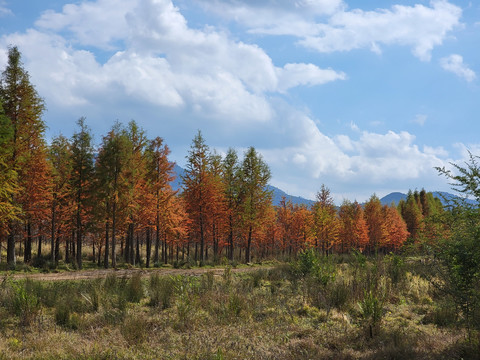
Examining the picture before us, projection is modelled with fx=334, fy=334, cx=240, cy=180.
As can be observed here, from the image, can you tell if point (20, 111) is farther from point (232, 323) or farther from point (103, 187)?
point (232, 323)

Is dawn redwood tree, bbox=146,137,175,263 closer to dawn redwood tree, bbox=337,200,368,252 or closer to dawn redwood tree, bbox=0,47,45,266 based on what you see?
dawn redwood tree, bbox=0,47,45,266

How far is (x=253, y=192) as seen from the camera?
111 ft

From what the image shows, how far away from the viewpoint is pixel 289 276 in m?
15.4

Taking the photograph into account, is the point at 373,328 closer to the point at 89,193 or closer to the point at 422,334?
the point at 422,334

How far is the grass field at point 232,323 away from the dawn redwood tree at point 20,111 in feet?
47.2

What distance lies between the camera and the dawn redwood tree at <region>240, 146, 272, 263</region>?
108 ft

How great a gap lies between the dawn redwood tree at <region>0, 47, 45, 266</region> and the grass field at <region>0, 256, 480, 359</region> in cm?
1437

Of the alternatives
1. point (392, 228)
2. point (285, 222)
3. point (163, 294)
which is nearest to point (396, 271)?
point (163, 294)

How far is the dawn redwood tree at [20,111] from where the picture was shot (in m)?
23.2

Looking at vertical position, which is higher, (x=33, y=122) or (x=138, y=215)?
(x=33, y=122)

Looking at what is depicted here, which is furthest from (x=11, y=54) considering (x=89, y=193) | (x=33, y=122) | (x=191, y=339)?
(x=191, y=339)

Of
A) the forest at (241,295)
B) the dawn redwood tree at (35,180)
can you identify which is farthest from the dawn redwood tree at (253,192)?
the dawn redwood tree at (35,180)

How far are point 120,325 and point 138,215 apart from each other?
21.5 metres

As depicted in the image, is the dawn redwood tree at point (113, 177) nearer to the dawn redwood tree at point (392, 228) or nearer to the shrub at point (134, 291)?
the shrub at point (134, 291)
